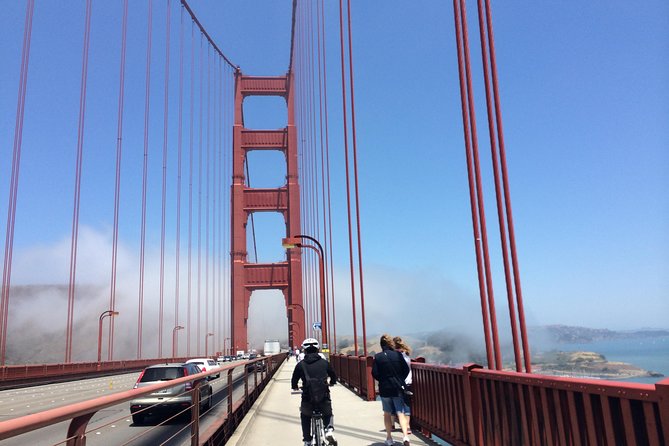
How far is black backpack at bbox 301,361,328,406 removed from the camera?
6.32 meters

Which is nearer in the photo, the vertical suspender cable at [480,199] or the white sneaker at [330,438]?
the white sneaker at [330,438]

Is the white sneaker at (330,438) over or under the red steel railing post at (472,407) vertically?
under

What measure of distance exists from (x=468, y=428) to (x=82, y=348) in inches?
6826

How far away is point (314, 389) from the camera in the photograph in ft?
20.7

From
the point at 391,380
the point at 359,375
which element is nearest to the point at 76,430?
the point at 391,380

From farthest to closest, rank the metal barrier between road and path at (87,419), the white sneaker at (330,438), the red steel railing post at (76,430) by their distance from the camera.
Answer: the white sneaker at (330,438) → the red steel railing post at (76,430) → the metal barrier between road and path at (87,419)

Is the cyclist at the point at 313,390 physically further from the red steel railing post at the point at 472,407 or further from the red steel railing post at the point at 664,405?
the red steel railing post at the point at 664,405

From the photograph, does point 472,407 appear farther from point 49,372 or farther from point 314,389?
point 49,372

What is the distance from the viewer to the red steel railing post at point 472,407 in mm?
5465

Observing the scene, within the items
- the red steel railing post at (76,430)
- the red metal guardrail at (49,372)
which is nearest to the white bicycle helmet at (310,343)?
the red steel railing post at (76,430)

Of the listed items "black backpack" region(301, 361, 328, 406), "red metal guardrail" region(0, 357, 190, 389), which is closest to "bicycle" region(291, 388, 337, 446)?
"black backpack" region(301, 361, 328, 406)

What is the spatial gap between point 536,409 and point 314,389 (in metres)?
2.87

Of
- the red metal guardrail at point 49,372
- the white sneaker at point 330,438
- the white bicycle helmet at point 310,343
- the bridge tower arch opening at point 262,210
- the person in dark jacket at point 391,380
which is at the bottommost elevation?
the red metal guardrail at point 49,372

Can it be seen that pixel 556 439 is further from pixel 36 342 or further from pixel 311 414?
pixel 36 342
